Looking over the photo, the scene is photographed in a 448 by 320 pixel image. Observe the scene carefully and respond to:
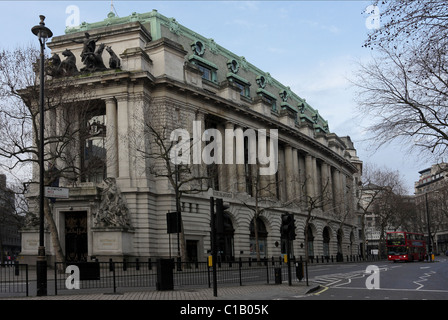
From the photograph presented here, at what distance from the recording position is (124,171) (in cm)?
4212

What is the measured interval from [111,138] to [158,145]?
5.41 metres

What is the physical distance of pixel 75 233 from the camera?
42.5 m

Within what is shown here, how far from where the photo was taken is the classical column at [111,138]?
4220 centimetres

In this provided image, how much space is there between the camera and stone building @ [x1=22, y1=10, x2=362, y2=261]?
40.6 meters

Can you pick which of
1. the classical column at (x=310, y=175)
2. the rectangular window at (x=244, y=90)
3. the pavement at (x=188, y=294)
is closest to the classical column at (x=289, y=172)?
the classical column at (x=310, y=175)

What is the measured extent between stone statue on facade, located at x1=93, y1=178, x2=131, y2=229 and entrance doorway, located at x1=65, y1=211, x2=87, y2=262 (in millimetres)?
2931

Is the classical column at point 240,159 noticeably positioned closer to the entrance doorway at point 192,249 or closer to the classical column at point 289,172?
the entrance doorway at point 192,249

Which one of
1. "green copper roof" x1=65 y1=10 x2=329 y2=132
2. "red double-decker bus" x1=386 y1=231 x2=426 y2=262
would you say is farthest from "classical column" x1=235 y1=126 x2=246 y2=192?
"red double-decker bus" x1=386 y1=231 x2=426 y2=262

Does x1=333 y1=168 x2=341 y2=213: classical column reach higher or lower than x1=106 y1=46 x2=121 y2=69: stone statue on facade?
lower

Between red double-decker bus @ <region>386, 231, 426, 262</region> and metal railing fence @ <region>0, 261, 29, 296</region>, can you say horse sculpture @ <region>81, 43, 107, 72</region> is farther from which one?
red double-decker bus @ <region>386, 231, 426, 262</region>

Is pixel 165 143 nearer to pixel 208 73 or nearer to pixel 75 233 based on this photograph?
pixel 75 233

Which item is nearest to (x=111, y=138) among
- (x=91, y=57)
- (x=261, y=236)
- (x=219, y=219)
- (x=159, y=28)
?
(x=91, y=57)
